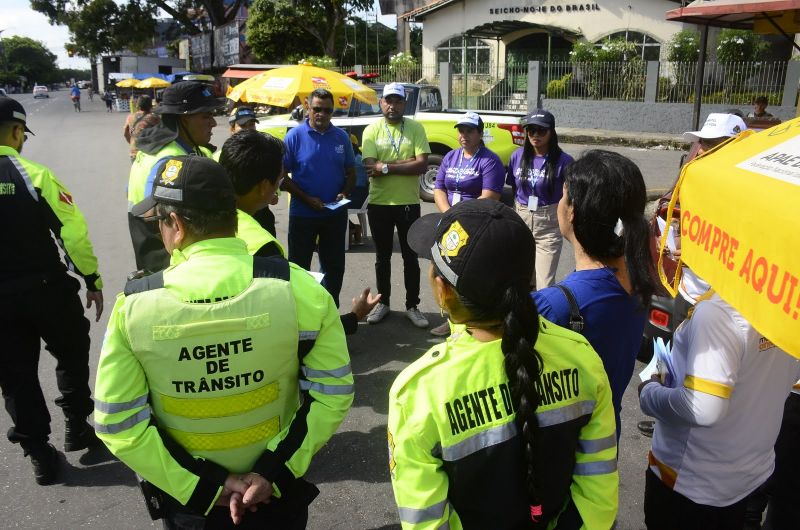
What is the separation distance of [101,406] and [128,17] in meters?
52.6

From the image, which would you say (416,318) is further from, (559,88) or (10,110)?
(559,88)

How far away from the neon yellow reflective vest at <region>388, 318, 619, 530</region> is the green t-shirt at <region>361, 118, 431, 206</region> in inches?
155

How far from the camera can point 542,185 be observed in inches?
194

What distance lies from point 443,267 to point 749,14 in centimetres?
1216

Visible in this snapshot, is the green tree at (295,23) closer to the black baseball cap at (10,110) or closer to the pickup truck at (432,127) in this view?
the pickup truck at (432,127)

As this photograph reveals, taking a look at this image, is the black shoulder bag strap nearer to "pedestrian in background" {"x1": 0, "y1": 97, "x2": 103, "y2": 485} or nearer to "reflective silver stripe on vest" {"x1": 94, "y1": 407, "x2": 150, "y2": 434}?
"reflective silver stripe on vest" {"x1": 94, "y1": 407, "x2": 150, "y2": 434}

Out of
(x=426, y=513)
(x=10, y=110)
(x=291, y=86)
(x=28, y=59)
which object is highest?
(x=28, y=59)

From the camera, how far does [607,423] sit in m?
1.60

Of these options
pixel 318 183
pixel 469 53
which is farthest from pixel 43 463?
pixel 469 53

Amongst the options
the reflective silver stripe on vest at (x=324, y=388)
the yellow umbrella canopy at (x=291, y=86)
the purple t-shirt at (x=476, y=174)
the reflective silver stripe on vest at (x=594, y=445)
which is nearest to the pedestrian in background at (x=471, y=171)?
the purple t-shirt at (x=476, y=174)

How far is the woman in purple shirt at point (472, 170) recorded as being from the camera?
5176 mm

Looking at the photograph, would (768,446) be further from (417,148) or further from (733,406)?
(417,148)

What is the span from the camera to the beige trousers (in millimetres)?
5016

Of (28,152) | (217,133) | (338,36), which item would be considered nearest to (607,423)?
(28,152)
